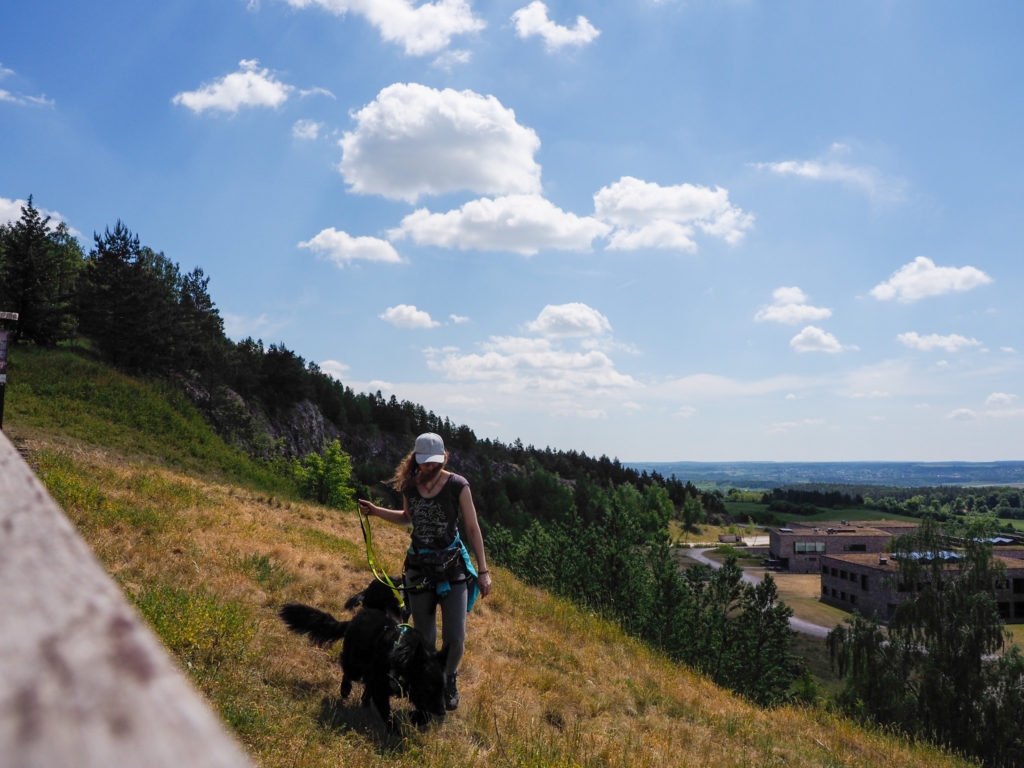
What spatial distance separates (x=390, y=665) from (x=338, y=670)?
139 centimetres

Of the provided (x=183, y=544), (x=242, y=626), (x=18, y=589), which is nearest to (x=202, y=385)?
(x=183, y=544)

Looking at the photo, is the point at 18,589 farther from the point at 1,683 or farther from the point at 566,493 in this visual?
the point at 566,493

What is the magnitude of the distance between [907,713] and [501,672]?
32124 mm

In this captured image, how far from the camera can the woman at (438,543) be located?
18.0 ft

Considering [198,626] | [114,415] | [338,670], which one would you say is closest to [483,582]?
[338,670]

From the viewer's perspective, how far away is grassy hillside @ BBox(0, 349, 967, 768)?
16.8 feet

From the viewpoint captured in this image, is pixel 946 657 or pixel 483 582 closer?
pixel 483 582

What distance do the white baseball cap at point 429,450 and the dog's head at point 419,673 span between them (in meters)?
1.62

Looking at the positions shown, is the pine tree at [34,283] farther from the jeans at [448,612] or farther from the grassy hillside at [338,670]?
the jeans at [448,612]

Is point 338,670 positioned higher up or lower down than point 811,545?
higher up

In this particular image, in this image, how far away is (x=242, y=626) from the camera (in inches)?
248

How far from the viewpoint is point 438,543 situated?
5.52m

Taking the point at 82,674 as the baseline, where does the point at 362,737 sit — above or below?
below

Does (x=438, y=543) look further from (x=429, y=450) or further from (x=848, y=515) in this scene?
(x=848, y=515)
